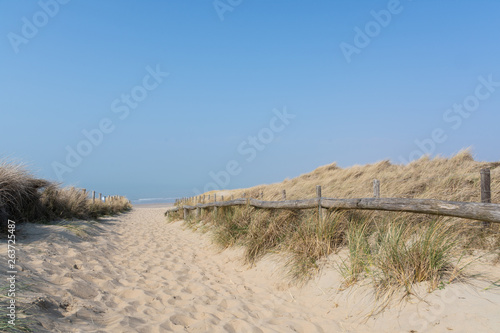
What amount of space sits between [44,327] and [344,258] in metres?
3.79

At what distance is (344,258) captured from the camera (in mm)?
4832

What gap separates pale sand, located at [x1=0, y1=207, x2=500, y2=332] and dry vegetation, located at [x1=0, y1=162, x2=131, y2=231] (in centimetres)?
79

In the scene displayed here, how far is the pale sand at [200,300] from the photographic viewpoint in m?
3.18

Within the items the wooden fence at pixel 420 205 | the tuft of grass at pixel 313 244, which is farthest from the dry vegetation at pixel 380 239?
the wooden fence at pixel 420 205

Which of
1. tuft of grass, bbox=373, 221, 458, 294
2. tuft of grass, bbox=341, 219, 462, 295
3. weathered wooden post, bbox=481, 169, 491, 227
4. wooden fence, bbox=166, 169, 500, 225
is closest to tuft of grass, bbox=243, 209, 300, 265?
wooden fence, bbox=166, 169, 500, 225

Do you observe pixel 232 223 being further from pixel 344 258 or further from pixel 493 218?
pixel 493 218

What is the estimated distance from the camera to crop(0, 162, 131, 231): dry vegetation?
6.78 m

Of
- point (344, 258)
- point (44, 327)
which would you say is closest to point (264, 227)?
point (344, 258)

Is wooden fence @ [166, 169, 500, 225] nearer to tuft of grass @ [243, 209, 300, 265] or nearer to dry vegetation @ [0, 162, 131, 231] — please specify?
tuft of grass @ [243, 209, 300, 265]

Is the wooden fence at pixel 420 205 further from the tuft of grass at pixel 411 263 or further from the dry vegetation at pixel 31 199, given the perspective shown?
the dry vegetation at pixel 31 199

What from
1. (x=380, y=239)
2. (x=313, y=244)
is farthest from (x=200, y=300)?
(x=380, y=239)

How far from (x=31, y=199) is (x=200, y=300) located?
611cm

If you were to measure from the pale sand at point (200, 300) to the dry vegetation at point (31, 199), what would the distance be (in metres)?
0.79

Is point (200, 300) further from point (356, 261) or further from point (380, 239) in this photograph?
point (380, 239)
